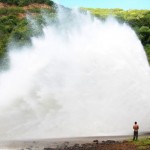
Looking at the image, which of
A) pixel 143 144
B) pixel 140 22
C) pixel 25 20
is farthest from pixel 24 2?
pixel 143 144

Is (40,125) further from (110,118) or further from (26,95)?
(110,118)

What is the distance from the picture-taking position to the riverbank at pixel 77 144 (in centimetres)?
3356

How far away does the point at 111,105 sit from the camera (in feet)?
147

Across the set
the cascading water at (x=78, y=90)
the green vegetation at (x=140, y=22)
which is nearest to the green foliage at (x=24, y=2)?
the green vegetation at (x=140, y=22)

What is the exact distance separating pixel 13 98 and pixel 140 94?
11.9 m

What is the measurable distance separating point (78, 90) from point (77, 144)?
10902 mm

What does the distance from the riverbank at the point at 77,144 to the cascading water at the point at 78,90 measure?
128 inches

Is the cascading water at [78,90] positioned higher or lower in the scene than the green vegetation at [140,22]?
lower

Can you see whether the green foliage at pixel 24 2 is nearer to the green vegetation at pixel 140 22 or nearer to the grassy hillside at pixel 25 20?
the grassy hillside at pixel 25 20

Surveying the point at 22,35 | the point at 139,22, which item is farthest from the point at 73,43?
the point at 139,22

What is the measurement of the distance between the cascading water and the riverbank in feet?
10.7

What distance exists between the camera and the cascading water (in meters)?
43.1

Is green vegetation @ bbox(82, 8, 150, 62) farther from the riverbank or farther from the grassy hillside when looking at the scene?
the riverbank

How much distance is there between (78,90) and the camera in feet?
149
